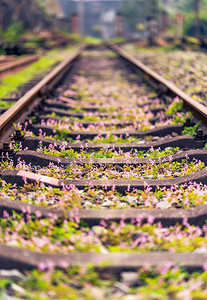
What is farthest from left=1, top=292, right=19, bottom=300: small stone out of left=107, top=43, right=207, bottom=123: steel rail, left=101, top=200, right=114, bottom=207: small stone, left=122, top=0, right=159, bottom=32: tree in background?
left=122, top=0, right=159, bottom=32: tree in background

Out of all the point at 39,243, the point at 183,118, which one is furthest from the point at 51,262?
the point at 183,118

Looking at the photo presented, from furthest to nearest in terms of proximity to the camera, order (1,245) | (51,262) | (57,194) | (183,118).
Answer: (183,118) → (57,194) → (1,245) → (51,262)

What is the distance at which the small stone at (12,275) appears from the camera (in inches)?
72.1

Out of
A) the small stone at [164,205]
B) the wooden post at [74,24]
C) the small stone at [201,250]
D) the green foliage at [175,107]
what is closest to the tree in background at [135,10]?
the wooden post at [74,24]

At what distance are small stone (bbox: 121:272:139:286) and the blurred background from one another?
16.3 metres

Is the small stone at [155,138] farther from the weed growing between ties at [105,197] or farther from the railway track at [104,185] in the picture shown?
the weed growing between ties at [105,197]

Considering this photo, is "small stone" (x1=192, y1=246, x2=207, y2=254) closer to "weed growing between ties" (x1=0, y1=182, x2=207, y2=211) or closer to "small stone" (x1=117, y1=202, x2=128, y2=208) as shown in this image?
"weed growing between ties" (x1=0, y1=182, x2=207, y2=211)

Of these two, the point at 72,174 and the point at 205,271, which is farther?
the point at 72,174

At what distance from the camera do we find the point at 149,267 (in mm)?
1833

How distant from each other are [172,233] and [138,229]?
0.71 feet

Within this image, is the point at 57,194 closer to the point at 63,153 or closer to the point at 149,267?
the point at 63,153

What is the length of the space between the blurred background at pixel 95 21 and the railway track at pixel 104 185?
13334mm

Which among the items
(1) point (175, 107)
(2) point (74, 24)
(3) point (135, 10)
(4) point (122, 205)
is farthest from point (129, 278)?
(3) point (135, 10)

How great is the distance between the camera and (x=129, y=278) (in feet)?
5.84
